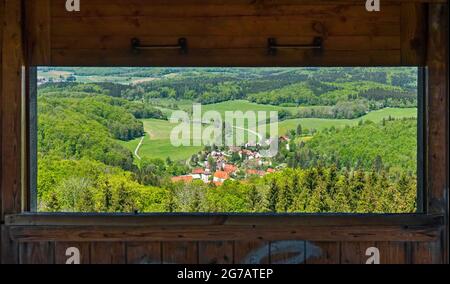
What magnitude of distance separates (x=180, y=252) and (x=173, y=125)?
2.10 feet

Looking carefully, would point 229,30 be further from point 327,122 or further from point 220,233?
point 220,233

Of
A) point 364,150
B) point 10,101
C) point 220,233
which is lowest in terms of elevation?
point 220,233

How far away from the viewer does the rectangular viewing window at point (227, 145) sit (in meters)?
4.05

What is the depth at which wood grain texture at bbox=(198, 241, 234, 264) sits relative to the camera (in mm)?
3951

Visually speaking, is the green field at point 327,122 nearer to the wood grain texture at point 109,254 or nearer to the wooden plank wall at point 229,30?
the wooden plank wall at point 229,30

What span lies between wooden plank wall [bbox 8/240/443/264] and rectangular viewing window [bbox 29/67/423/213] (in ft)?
0.61

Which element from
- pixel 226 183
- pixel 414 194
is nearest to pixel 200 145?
pixel 226 183

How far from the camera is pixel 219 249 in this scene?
3953 mm

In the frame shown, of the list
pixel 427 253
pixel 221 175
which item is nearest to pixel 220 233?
pixel 221 175

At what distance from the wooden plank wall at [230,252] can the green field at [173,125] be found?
46 centimetres

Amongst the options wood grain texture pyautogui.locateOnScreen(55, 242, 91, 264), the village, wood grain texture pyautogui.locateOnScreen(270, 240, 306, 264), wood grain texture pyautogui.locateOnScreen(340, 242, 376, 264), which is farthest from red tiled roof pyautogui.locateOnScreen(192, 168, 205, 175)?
wood grain texture pyautogui.locateOnScreen(340, 242, 376, 264)

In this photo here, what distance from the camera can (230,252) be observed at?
156 inches

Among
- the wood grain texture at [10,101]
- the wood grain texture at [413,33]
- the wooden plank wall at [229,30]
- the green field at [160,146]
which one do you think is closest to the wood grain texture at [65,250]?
the wood grain texture at [10,101]

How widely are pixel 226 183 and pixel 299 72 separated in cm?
67
